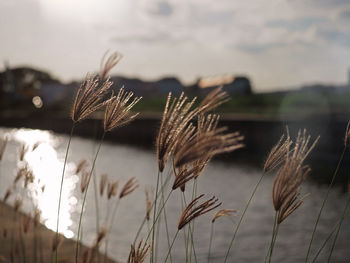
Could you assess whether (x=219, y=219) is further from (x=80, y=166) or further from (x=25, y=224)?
(x=25, y=224)

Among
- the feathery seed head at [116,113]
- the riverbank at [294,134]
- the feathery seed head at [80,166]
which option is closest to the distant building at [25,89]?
the riverbank at [294,134]

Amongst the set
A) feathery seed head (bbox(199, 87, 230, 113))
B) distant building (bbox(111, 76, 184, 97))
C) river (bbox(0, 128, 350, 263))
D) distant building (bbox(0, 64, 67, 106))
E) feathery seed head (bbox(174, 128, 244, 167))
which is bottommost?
river (bbox(0, 128, 350, 263))

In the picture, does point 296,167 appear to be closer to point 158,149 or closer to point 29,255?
point 158,149

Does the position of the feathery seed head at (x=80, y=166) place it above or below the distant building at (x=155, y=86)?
below

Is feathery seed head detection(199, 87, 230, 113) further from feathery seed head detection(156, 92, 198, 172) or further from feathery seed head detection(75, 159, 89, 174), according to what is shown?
feathery seed head detection(75, 159, 89, 174)

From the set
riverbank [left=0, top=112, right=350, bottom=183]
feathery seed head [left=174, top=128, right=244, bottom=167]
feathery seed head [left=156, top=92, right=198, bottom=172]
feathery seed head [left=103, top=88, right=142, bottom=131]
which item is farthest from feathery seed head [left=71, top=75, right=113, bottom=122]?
riverbank [left=0, top=112, right=350, bottom=183]

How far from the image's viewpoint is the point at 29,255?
423cm

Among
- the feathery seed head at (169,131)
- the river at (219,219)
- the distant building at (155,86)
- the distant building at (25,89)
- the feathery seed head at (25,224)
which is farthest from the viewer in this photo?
the distant building at (155,86)

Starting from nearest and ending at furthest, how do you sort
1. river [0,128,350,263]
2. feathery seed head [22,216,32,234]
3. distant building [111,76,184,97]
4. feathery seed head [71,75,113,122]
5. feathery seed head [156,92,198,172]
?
feathery seed head [156,92,198,172]
feathery seed head [71,75,113,122]
feathery seed head [22,216,32,234]
river [0,128,350,263]
distant building [111,76,184,97]

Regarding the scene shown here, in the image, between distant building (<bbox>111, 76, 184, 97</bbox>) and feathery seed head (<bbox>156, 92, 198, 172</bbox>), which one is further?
distant building (<bbox>111, 76, 184, 97</bbox>)

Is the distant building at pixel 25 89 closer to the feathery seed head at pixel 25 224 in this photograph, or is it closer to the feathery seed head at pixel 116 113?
the feathery seed head at pixel 25 224

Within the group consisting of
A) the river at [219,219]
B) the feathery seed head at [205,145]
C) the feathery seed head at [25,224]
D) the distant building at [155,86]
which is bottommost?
the river at [219,219]

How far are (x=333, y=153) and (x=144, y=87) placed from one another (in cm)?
6525

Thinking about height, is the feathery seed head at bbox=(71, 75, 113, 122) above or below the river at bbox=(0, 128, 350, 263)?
above
